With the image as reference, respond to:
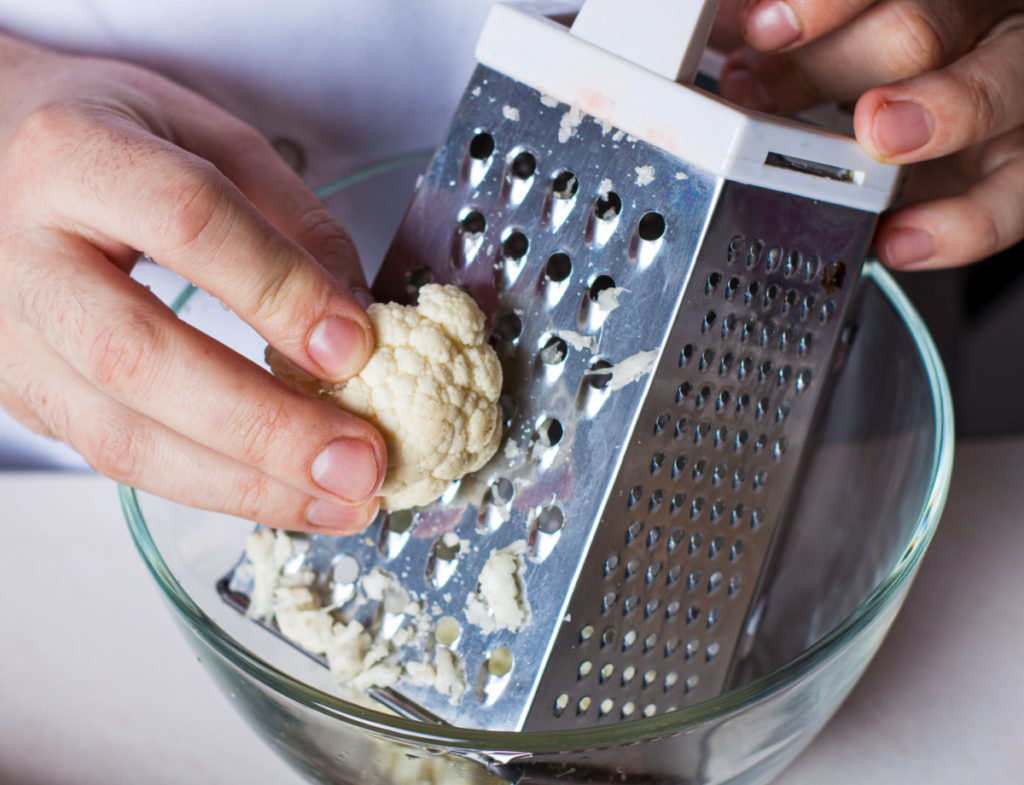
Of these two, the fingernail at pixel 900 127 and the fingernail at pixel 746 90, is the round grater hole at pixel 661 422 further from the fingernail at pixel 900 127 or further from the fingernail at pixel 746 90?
the fingernail at pixel 746 90

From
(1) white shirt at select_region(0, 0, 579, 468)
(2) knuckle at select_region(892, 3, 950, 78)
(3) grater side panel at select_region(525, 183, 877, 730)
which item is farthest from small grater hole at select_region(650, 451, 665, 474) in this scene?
(1) white shirt at select_region(0, 0, 579, 468)

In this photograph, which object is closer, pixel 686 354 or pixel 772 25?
pixel 686 354

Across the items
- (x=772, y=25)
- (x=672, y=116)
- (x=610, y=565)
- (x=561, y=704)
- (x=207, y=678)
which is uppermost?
(x=772, y=25)

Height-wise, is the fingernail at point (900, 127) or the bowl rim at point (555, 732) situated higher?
the fingernail at point (900, 127)

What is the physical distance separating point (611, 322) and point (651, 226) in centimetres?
8

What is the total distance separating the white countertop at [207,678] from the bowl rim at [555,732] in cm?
25

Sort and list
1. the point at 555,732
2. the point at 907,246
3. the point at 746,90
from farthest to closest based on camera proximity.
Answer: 1. the point at 746,90
2. the point at 907,246
3. the point at 555,732

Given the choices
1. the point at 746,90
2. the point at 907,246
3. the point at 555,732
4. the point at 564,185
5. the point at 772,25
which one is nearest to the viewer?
the point at 555,732

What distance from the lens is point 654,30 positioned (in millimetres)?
622

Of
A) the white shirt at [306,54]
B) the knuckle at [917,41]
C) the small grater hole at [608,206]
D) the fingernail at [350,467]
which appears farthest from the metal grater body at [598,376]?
the white shirt at [306,54]

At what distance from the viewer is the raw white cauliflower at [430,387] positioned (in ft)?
2.17

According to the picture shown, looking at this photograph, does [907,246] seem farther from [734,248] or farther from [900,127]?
[734,248]

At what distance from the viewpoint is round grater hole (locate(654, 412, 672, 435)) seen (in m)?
0.67

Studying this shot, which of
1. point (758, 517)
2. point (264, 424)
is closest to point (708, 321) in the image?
point (758, 517)
